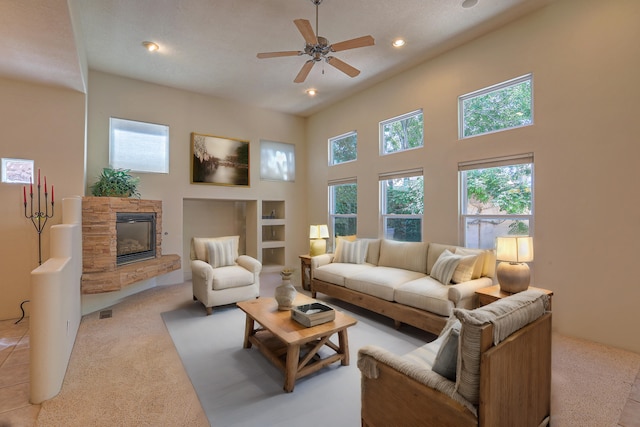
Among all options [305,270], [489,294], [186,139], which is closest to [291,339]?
[489,294]

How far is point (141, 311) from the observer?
395 cm

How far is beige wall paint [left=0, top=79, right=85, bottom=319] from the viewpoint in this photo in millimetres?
3602

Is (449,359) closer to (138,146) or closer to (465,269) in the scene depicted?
(465,269)

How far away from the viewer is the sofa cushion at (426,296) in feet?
9.54

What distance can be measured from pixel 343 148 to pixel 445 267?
3.34 metres

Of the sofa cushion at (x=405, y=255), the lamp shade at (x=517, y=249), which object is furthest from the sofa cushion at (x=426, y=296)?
the lamp shade at (x=517, y=249)

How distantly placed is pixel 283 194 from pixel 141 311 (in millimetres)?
3520

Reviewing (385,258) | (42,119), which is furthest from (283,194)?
(42,119)

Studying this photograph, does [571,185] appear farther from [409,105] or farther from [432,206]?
[409,105]

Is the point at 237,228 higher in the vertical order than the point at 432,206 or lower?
lower

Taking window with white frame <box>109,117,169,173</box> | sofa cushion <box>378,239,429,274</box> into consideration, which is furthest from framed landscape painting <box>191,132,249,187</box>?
sofa cushion <box>378,239,429,274</box>

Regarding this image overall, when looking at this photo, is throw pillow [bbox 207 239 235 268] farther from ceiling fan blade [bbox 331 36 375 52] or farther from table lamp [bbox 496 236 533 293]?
table lamp [bbox 496 236 533 293]

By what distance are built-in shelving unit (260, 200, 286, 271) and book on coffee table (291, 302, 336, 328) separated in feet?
12.9

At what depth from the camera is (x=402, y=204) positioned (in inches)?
190
